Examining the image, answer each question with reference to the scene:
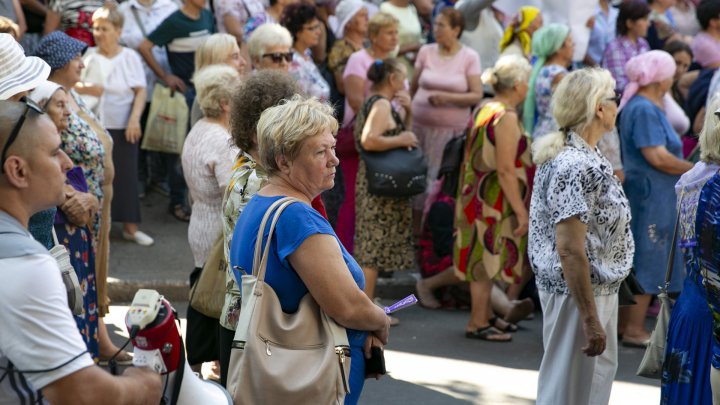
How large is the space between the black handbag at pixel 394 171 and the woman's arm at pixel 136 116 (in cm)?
214

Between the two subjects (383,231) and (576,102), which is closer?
(576,102)

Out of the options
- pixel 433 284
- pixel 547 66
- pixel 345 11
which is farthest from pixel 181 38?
pixel 547 66

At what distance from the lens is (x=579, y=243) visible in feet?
14.7

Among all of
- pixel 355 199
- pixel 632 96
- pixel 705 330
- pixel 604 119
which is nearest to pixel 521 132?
pixel 632 96

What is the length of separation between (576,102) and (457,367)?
2507 millimetres

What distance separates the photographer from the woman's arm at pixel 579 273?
4.49 meters

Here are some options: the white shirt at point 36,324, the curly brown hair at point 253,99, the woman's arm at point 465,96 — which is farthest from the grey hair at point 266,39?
the white shirt at point 36,324

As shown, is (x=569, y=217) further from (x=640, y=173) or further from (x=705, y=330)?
(x=640, y=173)

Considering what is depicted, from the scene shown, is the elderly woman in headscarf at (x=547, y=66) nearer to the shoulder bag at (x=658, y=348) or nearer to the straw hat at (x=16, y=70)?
the shoulder bag at (x=658, y=348)

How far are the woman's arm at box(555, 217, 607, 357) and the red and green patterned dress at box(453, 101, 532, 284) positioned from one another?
263cm

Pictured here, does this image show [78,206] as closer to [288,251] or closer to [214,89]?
[214,89]

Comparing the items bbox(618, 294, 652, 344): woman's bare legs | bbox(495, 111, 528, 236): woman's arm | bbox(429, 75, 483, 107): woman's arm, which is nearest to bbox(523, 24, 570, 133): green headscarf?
bbox(429, 75, 483, 107): woman's arm

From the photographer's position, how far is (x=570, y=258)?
4492 mm

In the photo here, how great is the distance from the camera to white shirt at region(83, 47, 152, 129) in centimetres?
849
